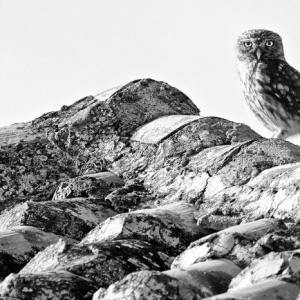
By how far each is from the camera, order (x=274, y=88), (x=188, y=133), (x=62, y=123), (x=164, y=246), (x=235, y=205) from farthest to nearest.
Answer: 1. (x=274, y=88)
2. (x=62, y=123)
3. (x=188, y=133)
4. (x=235, y=205)
5. (x=164, y=246)

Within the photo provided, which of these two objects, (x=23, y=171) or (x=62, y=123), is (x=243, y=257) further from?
(x=62, y=123)

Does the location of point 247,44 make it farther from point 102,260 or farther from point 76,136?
point 102,260

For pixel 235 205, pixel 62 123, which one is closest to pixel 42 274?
pixel 235 205

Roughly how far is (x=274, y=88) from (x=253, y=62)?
721 millimetres

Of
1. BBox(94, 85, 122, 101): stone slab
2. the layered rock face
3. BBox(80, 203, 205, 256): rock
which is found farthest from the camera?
BBox(94, 85, 122, 101): stone slab

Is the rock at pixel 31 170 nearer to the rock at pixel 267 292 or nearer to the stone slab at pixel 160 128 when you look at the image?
the stone slab at pixel 160 128

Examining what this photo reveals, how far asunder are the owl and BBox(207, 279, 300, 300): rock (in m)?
6.75

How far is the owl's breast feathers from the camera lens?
10766mm

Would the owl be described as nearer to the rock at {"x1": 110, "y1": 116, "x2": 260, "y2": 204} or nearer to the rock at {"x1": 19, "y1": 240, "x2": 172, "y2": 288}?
the rock at {"x1": 110, "y1": 116, "x2": 260, "y2": 204}

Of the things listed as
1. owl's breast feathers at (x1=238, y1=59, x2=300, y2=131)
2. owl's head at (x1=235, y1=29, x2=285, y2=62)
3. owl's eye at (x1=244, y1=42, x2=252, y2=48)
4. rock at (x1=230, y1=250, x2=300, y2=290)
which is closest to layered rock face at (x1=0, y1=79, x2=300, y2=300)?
rock at (x1=230, y1=250, x2=300, y2=290)

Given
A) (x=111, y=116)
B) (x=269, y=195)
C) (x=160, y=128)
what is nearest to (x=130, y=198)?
(x=160, y=128)

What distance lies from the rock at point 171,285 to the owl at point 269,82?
630 cm

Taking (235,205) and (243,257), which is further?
(235,205)

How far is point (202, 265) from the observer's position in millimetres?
4684
